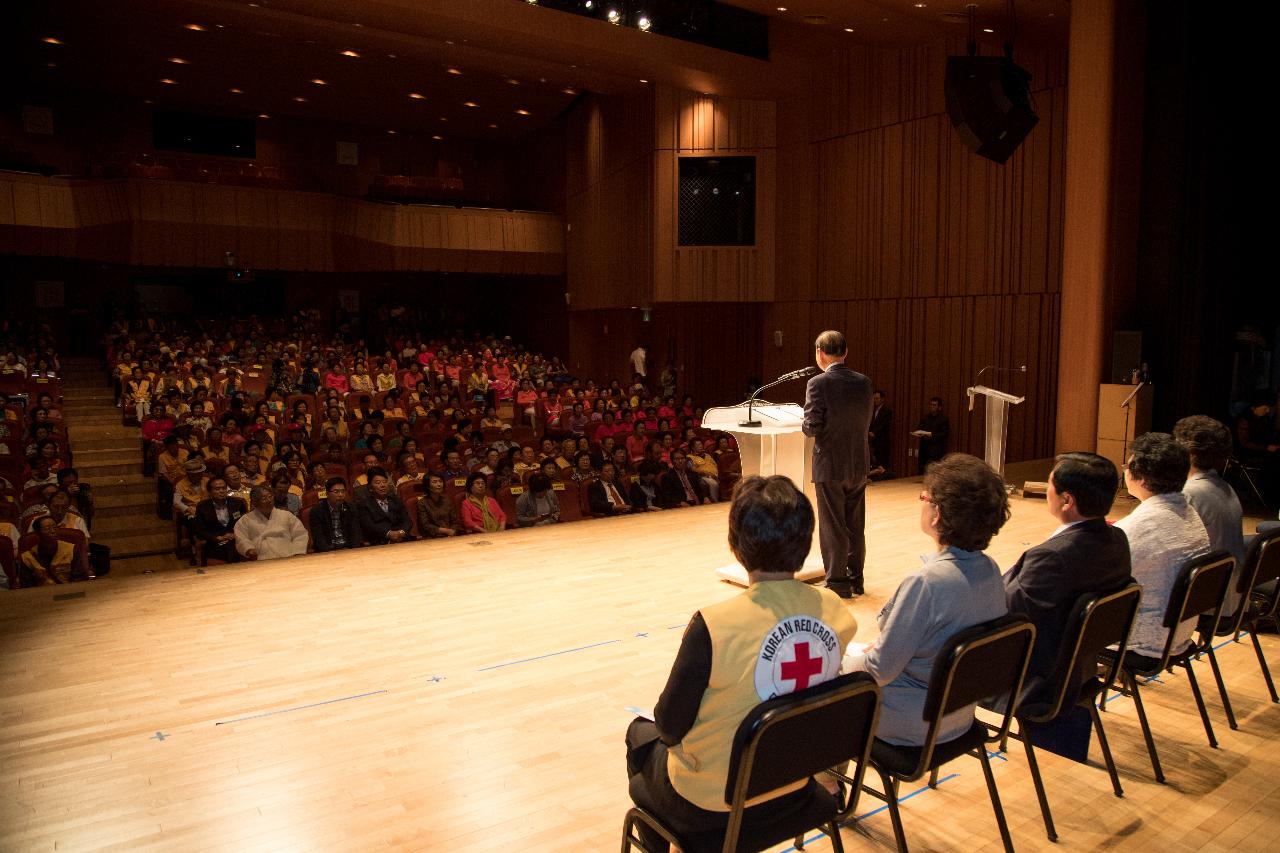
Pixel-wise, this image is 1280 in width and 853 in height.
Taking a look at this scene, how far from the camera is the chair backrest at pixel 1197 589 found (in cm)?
244

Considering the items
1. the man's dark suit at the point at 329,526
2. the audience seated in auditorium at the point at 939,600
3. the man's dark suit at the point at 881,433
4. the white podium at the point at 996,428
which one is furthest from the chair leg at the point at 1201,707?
the man's dark suit at the point at 881,433

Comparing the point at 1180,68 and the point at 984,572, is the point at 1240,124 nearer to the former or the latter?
the point at 1180,68

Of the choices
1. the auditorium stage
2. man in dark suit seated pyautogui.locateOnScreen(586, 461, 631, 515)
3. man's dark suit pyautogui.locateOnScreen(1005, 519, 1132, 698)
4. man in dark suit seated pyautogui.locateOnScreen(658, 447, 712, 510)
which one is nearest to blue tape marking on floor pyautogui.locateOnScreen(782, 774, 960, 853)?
the auditorium stage

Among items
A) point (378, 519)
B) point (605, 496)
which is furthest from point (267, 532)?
point (605, 496)

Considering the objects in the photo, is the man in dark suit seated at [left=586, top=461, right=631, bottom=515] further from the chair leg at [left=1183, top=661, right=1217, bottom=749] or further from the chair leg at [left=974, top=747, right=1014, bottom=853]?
the chair leg at [left=974, top=747, right=1014, bottom=853]

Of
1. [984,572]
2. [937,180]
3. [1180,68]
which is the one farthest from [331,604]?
[937,180]

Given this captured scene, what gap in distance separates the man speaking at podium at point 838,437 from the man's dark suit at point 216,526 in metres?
3.73

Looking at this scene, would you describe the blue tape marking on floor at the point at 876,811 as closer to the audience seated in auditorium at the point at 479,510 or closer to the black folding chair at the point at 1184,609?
the black folding chair at the point at 1184,609

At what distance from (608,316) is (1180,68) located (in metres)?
9.53

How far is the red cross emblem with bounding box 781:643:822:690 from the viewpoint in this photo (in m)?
1.61

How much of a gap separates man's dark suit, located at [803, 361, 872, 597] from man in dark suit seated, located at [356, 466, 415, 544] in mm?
3047

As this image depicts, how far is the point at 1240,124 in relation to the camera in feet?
23.7

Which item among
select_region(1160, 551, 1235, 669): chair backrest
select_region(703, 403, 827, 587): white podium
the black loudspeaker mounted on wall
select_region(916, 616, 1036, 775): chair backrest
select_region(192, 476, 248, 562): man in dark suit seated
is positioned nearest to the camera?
select_region(916, 616, 1036, 775): chair backrest

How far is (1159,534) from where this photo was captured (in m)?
2.58
